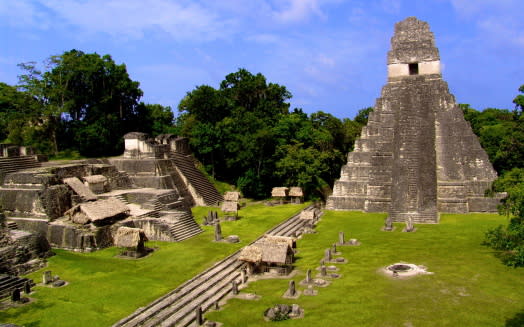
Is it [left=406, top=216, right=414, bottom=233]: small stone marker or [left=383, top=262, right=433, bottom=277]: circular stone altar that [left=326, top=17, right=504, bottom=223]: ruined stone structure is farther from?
[left=383, top=262, right=433, bottom=277]: circular stone altar

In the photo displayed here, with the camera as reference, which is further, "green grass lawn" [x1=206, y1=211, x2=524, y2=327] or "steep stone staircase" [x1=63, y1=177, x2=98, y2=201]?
"steep stone staircase" [x1=63, y1=177, x2=98, y2=201]

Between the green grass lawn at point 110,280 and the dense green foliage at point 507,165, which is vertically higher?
the dense green foliage at point 507,165

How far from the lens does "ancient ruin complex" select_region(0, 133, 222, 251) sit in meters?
23.5

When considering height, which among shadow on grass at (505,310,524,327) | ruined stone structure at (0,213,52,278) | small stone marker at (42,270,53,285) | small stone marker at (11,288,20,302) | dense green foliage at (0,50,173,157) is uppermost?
dense green foliage at (0,50,173,157)

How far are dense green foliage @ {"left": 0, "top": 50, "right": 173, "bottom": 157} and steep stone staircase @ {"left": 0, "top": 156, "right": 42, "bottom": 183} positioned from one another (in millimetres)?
8774

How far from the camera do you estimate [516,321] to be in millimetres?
13352

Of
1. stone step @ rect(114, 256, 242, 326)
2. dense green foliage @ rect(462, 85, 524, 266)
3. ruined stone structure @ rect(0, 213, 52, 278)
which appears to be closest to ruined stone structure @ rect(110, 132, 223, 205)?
ruined stone structure @ rect(0, 213, 52, 278)

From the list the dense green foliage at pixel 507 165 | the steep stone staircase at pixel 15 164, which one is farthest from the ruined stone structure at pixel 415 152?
the steep stone staircase at pixel 15 164

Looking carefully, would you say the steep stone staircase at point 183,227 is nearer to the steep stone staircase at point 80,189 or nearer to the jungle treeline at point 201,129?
the steep stone staircase at point 80,189

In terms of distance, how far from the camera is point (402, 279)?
17781mm

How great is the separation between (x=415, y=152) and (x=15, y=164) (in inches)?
1086

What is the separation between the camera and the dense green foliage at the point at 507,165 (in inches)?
488

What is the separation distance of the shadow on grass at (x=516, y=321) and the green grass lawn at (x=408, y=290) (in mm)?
27

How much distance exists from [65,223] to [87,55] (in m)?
23.3
